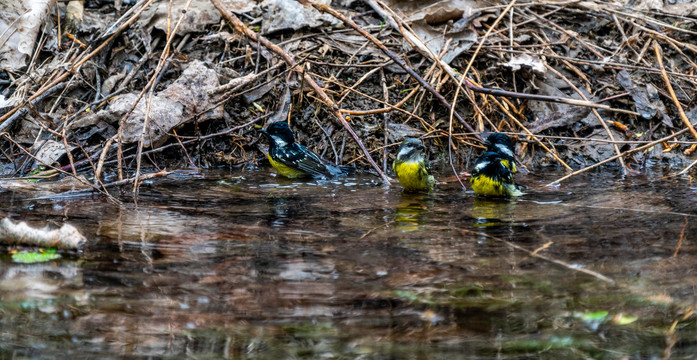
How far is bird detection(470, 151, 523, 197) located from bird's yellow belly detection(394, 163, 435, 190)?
1.44ft

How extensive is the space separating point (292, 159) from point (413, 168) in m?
1.41

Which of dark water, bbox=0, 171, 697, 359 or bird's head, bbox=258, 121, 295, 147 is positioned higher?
bird's head, bbox=258, 121, 295, 147

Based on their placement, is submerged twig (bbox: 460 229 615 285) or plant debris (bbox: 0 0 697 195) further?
plant debris (bbox: 0 0 697 195)

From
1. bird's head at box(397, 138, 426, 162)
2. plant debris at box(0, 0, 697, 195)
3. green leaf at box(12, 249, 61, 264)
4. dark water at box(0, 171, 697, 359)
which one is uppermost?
plant debris at box(0, 0, 697, 195)

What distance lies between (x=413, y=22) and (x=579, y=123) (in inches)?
94.5

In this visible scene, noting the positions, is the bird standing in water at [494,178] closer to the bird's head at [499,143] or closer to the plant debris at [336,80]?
the bird's head at [499,143]

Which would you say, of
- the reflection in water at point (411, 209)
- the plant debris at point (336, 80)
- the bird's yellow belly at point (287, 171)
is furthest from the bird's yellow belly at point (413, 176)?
the bird's yellow belly at point (287, 171)

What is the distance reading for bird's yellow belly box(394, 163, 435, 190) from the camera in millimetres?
6020

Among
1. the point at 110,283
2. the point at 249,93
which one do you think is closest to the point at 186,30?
the point at 249,93

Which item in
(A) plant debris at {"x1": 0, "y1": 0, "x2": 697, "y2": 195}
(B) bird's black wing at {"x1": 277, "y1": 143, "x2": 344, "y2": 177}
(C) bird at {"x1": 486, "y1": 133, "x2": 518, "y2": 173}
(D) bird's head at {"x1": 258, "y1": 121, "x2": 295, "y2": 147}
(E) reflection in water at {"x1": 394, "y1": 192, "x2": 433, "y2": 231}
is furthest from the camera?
(A) plant debris at {"x1": 0, "y1": 0, "x2": 697, "y2": 195}

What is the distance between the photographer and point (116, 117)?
7.02m

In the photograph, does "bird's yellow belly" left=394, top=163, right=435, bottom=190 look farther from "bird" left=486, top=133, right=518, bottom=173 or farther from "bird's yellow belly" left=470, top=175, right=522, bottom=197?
"bird" left=486, top=133, right=518, bottom=173

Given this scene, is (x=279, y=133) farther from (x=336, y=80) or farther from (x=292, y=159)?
(x=336, y=80)

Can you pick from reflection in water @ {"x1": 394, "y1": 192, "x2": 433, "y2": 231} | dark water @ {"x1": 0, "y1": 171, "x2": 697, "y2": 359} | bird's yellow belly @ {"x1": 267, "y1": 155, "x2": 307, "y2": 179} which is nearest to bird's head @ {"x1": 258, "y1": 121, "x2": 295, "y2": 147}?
bird's yellow belly @ {"x1": 267, "y1": 155, "x2": 307, "y2": 179}
